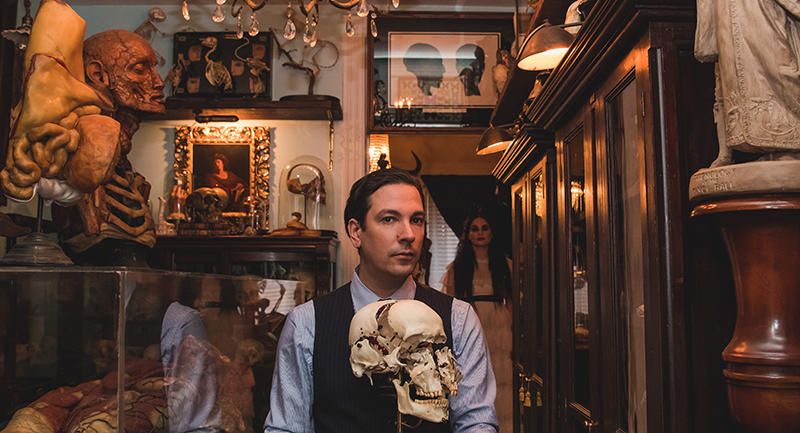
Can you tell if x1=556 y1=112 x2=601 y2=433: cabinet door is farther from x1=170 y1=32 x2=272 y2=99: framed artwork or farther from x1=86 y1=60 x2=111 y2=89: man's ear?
x1=170 y1=32 x2=272 y2=99: framed artwork

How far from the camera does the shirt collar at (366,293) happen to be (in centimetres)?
190

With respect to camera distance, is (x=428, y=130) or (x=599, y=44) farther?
(x=428, y=130)

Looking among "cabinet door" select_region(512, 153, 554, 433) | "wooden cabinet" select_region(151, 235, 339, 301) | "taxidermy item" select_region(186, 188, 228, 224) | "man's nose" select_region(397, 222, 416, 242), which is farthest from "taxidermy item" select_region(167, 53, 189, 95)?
"man's nose" select_region(397, 222, 416, 242)

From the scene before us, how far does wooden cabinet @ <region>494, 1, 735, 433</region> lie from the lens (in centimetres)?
154

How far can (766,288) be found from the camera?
1289 millimetres

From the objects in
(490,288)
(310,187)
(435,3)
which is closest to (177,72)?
(310,187)

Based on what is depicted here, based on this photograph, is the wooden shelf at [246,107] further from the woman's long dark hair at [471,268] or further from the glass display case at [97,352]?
the glass display case at [97,352]

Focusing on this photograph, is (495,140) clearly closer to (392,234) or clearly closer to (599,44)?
(599,44)

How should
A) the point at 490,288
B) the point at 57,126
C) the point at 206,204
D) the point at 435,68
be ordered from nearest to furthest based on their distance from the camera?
the point at 57,126, the point at 206,204, the point at 435,68, the point at 490,288

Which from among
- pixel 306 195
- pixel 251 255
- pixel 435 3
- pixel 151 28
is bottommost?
pixel 251 255

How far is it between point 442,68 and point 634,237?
145 inches

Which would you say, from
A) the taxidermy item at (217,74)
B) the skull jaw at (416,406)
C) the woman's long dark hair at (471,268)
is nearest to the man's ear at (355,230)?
the skull jaw at (416,406)

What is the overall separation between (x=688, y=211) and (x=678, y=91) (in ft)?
0.86

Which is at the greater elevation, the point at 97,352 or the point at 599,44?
the point at 599,44
